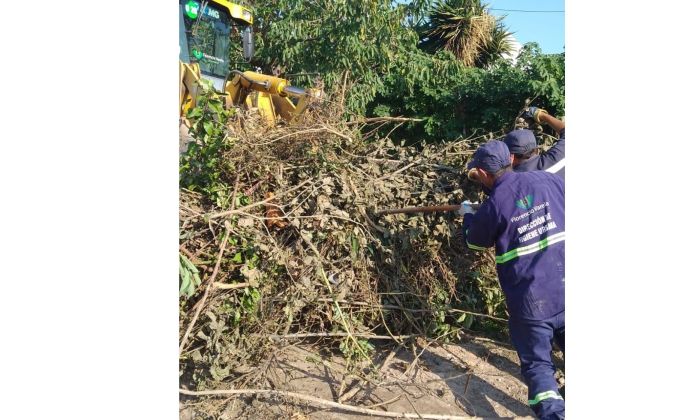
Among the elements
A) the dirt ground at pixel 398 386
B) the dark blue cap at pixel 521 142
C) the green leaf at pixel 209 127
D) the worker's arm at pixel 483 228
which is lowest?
the dirt ground at pixel 398 386

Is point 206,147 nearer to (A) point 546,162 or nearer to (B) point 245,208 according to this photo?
(B) point 245,208

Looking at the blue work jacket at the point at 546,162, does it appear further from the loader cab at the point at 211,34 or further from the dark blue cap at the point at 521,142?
the loader cab at the point at 211,34

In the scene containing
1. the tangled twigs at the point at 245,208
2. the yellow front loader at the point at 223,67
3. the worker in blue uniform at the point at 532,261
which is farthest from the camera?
the yellow front loader at the point at 223,67

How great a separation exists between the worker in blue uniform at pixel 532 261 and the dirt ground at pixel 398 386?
328mm

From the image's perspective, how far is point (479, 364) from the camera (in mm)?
3883

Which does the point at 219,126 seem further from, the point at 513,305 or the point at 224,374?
the point at 513,305

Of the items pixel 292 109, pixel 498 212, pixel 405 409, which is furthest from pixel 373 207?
pixel 292 109

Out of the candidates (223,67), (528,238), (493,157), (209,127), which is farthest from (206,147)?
(223,67)

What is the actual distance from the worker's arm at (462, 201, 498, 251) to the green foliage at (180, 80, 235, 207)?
5.25ft

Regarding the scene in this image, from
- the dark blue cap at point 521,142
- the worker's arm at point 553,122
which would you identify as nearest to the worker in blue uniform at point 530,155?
the dark blue cap at point 521,142

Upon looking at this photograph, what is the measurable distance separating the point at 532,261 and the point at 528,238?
5.1 inches

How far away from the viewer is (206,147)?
380cm

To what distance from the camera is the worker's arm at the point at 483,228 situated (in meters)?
3.30

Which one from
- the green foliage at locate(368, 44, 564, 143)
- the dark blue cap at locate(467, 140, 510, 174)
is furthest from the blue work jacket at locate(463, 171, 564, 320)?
the green foliage at locate(368, 44, 564, 143)
